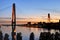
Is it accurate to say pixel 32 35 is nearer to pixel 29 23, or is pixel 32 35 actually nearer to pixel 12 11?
pixel 12 11

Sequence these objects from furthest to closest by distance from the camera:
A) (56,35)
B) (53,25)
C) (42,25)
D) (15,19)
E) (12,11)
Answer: (12,11)
(15,19)
(56,35)
(42,25)
(53,25)

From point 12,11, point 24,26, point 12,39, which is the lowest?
point 12,39

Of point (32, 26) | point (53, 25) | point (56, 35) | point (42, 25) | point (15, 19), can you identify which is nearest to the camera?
point (53, 25)

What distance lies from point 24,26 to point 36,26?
18.7 inches

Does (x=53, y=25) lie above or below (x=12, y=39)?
above

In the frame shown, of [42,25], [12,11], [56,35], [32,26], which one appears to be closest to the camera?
[42,25]

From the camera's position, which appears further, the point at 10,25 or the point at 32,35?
the point at 32,35

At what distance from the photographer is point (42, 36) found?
20.9ft

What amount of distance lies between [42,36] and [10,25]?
979mm

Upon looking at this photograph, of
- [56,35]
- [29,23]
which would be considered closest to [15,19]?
[29,23]

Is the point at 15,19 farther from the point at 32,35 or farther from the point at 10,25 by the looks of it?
the point at 32,35

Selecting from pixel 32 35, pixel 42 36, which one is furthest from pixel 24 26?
pixel 32 35

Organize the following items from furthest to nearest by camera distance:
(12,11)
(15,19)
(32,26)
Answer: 1. (12,11)
2. (15,19)
3. (32,26)

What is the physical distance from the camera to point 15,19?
6902 millimetres
